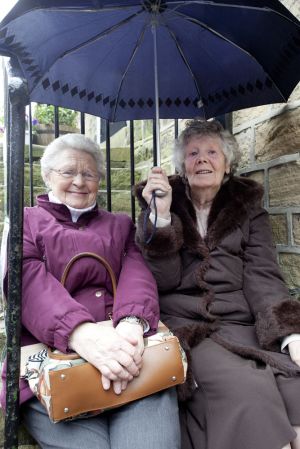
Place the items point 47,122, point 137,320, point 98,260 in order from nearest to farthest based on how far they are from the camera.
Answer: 1. point 137,320
2. point 98,260
3. point 47,122

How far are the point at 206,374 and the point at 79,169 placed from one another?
1089 mm

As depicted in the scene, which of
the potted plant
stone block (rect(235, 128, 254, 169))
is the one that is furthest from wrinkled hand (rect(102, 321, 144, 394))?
the potted plant

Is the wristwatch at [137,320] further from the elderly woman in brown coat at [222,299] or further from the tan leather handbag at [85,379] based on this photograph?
the elderly woman in brown coat at [222,299]

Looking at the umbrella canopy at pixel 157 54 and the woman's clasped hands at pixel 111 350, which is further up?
the umbrella canopy at pixel 157 54

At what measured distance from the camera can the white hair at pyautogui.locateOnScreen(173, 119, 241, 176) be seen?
215cm

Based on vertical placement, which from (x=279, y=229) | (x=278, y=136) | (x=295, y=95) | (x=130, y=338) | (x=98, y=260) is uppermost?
(x=295, y=95)

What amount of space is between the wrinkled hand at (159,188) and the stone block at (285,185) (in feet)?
2.36

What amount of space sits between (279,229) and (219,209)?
433 millimetres

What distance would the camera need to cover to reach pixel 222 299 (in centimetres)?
192

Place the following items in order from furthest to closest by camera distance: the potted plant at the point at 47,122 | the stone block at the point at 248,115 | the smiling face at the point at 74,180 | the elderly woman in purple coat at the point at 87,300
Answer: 1. the potted plant at the point at 47,122
2. the stone block at the point at 248,115
3. the smiling face at the point at 74,180
4. the elderly woman in purple coat at the point at 87,300

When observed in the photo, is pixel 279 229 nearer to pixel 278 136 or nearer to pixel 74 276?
pixel 278 136

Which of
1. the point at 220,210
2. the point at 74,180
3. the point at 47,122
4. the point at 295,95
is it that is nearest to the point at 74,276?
the point at 74,180

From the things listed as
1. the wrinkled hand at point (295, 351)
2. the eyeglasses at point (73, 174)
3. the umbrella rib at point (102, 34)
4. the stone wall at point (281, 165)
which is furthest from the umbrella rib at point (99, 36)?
the wrinkled hand at point (295, 351)

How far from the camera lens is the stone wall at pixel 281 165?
2100 millimetres
